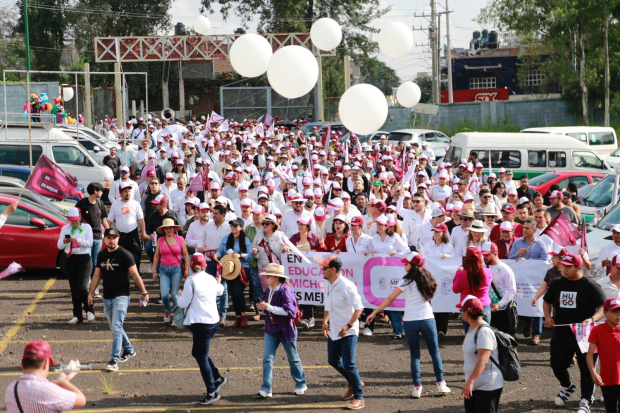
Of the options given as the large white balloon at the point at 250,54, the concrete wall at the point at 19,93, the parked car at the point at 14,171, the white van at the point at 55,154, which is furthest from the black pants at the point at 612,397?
the concrete wall at the point at 19,93

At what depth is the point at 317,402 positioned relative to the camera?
8734 mm

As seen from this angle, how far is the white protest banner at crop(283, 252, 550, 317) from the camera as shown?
11391 mm

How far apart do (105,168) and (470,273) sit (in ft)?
47.1

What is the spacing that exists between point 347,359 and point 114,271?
3216 millimetres

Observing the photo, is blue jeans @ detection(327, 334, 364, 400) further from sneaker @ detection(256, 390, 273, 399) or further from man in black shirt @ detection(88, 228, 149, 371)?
man in black shirt @ detection(88, 228, 149, 371)

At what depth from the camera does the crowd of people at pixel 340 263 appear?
8492mm

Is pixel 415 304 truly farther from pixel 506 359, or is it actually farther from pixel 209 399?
pixel 209 399

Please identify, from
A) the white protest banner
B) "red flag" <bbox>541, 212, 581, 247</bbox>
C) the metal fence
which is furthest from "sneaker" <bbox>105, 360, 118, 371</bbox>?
the metal fence

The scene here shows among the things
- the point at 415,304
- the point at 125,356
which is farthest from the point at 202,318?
the point at 415,304

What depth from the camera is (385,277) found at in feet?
38.1

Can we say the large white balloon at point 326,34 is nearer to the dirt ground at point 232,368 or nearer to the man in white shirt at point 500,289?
the dirt ground at point 232,368

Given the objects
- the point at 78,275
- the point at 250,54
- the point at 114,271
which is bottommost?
the point at 78,275

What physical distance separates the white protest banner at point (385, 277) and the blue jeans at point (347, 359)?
108 inches

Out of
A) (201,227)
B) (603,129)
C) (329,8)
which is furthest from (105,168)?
(329,8)
